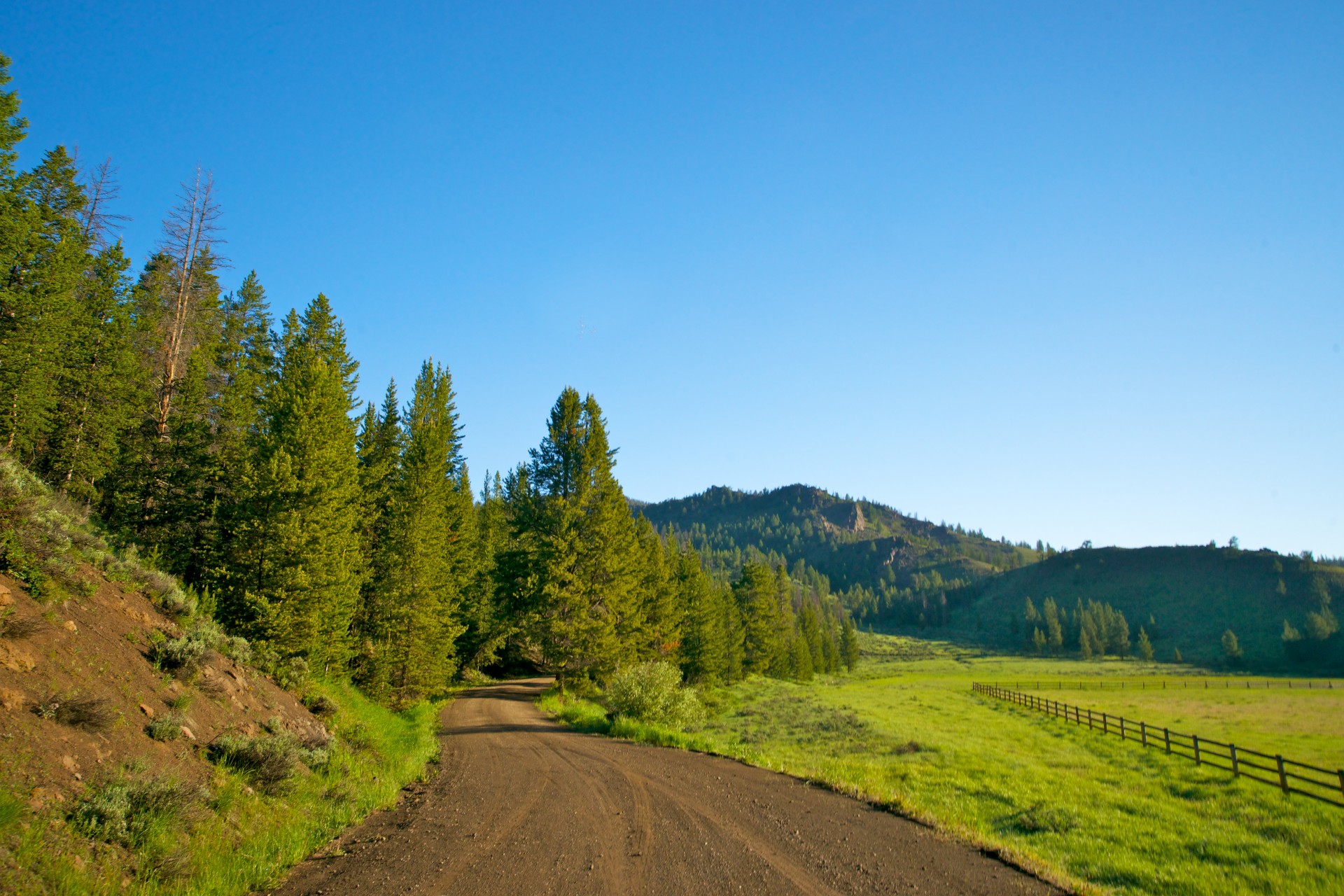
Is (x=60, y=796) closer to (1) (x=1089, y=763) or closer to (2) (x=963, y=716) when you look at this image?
(1) (x=1089, y=763)

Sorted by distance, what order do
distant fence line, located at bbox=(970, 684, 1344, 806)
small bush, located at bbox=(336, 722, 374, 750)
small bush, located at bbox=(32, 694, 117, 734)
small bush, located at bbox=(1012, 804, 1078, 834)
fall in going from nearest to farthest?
small bush, located at bbox=(32, 694, 117, 734), small bush, located at bbox=(1012, 804, 1078, 834), small bush, located at bbox=(336, 722, 374, 750), distant fence line, located at bbox=(970, 684, 1344, 806)

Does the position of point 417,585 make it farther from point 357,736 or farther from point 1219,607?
point 1219,607

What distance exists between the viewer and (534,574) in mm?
30875

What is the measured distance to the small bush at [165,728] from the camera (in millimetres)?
8812

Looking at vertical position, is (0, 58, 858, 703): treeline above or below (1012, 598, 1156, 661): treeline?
above

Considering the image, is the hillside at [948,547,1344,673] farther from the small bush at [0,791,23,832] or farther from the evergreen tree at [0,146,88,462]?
the evergreen tree at [0,146,88,462]

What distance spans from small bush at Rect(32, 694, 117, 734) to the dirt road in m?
3.34

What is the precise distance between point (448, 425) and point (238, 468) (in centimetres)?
1882

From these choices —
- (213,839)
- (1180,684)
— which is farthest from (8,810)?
(1180,684)

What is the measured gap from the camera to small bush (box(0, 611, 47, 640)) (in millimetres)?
7800

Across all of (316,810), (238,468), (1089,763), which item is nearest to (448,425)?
(238,468)

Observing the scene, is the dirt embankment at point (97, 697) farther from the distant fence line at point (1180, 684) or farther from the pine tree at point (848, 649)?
the pine tree at point (848, 649)

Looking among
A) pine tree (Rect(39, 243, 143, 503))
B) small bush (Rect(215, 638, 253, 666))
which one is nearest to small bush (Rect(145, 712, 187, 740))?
small bush (Rect(215, 638, 253, 666))

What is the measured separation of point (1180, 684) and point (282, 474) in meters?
106
